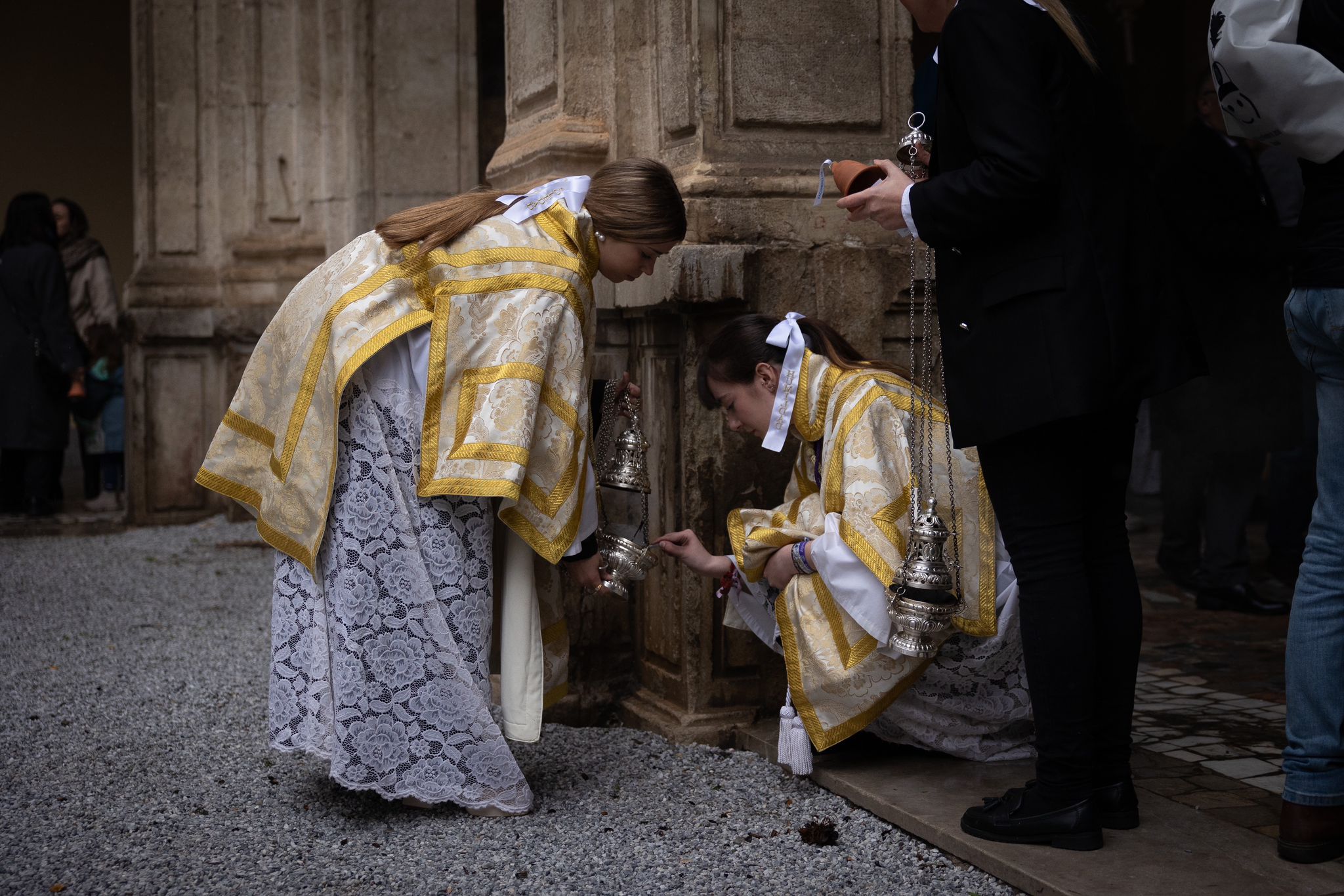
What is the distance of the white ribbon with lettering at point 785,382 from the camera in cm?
329

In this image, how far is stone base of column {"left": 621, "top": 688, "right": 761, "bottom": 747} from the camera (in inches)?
147

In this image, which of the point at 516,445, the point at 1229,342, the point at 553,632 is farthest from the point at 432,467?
the point at 1229,342

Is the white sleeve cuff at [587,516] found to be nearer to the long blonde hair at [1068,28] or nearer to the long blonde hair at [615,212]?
the long blonde hair at [615,212]

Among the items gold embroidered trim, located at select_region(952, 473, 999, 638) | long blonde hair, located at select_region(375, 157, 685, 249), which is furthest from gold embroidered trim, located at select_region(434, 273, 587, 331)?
gold embroidered trim, located at select_region(952, 473, 999, 638)

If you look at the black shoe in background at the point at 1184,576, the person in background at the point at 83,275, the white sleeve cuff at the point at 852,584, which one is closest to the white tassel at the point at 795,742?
the white sleeve cuff at the point at 852,584

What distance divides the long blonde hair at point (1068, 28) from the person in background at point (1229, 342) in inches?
113

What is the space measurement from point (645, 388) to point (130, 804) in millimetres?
1628

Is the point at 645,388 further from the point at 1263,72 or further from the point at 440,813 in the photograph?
the point at 1263,72

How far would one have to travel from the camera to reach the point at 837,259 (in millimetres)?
3656

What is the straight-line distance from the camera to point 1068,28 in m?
2.57

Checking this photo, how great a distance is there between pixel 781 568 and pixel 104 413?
7.43 meters

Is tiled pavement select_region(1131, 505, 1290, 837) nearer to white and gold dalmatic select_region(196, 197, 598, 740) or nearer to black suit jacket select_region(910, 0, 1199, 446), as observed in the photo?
black suit jacket select_region(910, 0, 1199, 446)

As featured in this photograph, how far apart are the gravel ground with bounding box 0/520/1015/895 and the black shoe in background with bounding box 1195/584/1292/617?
259 centimetres

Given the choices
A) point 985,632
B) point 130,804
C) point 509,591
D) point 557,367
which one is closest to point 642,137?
point 557,367
